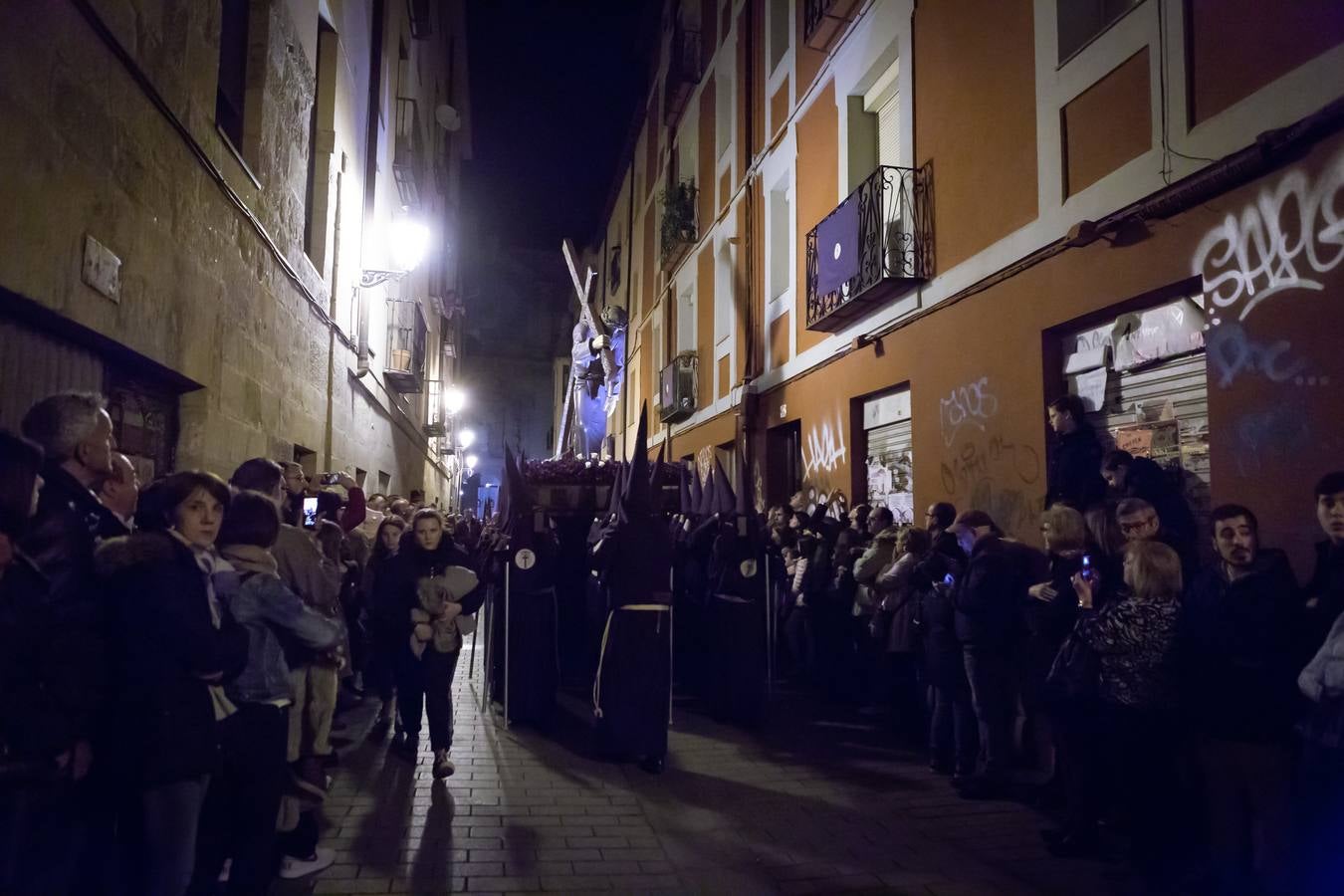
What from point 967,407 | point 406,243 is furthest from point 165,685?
point 406,243

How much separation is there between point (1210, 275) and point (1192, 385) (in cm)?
74

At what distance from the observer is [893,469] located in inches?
396

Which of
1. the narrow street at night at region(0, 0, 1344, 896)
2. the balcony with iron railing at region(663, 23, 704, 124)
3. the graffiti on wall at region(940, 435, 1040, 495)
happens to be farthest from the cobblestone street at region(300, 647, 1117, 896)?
the balcony with iron railing at region(663, 23, 704, 124)

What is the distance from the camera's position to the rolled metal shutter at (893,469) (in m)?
9.70

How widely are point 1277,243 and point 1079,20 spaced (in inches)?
121

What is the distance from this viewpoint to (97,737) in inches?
119

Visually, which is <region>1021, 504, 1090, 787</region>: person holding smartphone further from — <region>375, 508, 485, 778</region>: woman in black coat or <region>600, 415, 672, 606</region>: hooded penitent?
<region>375, 508, 485, 778</region>: woman in black coat

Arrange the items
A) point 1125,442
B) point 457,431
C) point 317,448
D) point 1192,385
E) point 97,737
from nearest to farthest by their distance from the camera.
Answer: point 97,737
point 1192,385
point 1125,442
point 317,448
point 457,431

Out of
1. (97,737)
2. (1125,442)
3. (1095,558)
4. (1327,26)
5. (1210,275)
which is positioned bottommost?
(97,737)

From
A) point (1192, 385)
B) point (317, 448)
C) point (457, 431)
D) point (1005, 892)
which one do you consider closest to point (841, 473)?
point (1192, 385)

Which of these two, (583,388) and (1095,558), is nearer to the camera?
(1095,558)

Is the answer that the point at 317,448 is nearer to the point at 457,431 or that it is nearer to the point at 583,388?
the point at 583,388

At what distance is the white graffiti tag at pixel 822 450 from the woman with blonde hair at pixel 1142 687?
6.60 m

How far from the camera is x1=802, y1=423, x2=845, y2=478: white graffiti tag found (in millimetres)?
11219
